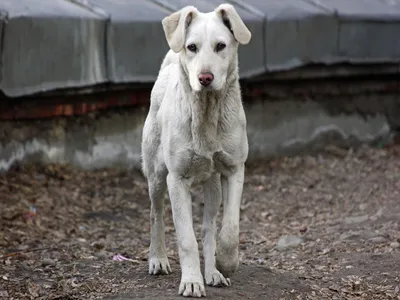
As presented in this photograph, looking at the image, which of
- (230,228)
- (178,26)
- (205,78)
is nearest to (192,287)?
(230,228)

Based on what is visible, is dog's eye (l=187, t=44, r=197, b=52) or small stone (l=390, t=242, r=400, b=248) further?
small stone (l=390, t=242, r=400, b=248)

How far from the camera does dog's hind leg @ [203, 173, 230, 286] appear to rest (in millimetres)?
6309

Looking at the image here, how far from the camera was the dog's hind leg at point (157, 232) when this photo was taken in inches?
266

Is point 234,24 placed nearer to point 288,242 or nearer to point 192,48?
point 192,48

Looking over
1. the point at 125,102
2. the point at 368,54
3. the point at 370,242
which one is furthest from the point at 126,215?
the point at 368,54

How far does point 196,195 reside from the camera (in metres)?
10.2

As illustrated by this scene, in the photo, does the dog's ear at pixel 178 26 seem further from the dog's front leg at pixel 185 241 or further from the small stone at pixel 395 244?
the small stone at pixel 395 244

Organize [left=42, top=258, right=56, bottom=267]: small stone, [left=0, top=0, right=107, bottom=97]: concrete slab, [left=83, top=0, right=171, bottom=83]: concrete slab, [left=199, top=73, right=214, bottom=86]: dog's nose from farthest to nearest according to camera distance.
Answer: [left=83, top=0, right=171, bottom=83]: concrete slab, [left=0, top=0, right=107, bottom=97]: concrete slab, [left=42, top=258, right=56, bottom=267]: small stone, [left=199, top=73, right=214, bottom=86]: dog's nose

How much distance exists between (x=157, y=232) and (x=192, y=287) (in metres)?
0.94

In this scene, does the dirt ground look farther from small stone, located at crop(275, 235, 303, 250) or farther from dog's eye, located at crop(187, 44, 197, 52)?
dog's eye, located at crop(187, 44, 197, 52)

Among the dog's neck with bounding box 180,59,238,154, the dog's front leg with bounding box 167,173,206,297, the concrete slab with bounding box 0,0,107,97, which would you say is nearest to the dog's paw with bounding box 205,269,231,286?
the dog's front leg with bounding box 167,173,206,297

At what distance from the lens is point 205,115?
6.15m

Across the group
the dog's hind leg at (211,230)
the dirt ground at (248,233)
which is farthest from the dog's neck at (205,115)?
the dirt ground at (248,233)

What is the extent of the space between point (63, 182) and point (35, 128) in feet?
2.00
